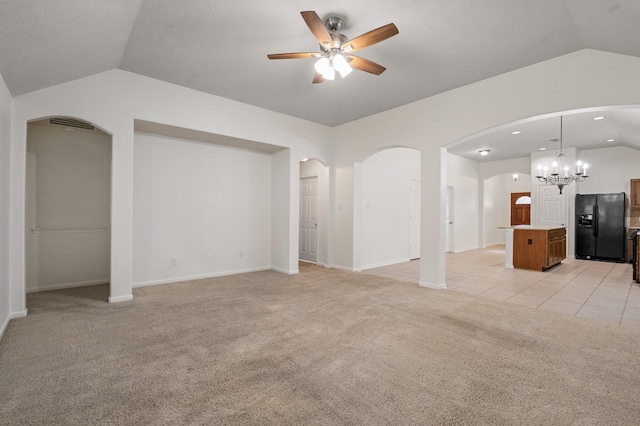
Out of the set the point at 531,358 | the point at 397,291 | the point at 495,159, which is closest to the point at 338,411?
the point at 531,358

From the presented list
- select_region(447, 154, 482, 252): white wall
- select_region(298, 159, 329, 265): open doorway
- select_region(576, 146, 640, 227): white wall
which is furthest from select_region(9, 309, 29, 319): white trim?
select_region(576, 146, 640, 227): white wall

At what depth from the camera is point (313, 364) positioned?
243 cm

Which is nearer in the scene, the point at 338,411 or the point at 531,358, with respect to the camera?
the point at 338,411

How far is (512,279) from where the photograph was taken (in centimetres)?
560

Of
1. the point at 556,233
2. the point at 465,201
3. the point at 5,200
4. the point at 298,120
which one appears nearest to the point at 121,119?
the point at 5,200

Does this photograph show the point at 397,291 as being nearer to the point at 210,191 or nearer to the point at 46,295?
the point at 210,191

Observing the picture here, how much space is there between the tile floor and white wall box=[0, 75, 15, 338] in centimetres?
526

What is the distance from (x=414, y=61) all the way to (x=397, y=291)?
3245 millimetres

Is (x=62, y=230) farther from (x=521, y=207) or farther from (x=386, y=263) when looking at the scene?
(x=521, y=207)

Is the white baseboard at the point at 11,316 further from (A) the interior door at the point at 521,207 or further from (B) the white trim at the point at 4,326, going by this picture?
(A) the interior door at the point at 521,207

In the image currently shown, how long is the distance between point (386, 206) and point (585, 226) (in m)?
5.68

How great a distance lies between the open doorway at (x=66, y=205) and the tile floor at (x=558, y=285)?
496cm

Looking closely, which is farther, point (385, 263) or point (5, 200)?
point (385, 263)

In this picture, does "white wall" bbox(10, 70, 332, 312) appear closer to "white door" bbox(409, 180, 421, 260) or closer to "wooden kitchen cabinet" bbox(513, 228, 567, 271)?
"white door" bbox(409, 180, 421, 260)
